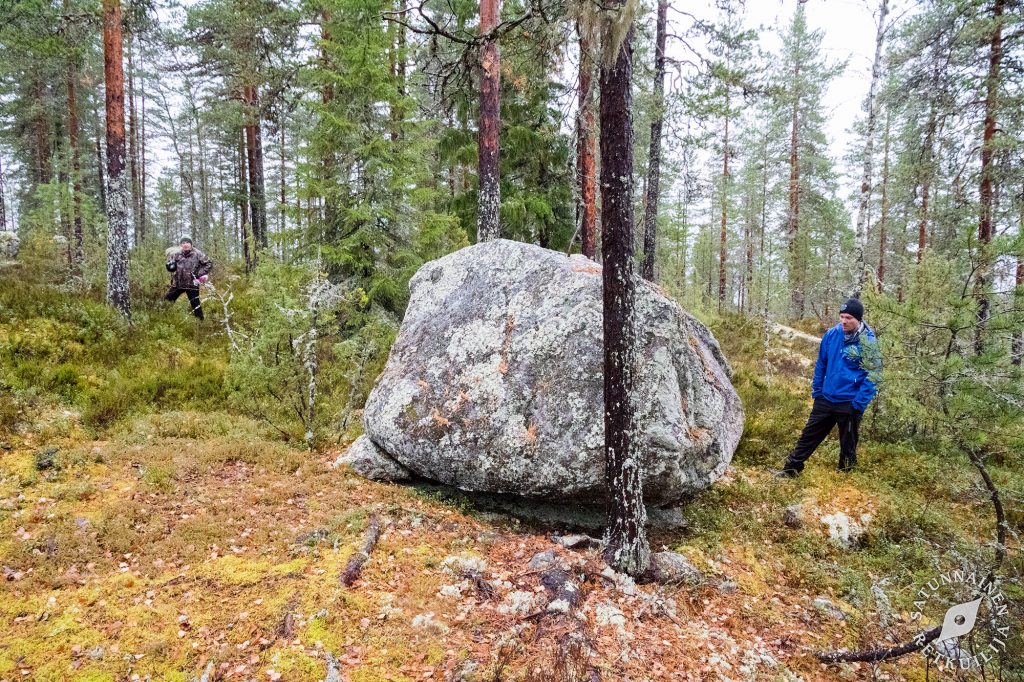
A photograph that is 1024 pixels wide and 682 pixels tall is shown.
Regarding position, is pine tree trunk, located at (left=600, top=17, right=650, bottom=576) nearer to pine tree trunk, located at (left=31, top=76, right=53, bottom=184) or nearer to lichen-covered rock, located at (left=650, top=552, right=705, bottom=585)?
lichen-covered rock, located at (left=650, top=552, right=705, bottom=585)

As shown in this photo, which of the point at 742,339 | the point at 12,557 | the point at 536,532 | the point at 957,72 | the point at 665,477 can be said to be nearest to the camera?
the point at 12,557

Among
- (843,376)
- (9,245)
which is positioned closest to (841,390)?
(843,376)

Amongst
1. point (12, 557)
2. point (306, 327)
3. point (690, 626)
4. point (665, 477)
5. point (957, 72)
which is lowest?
point (690, 626)

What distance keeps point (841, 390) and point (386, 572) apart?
616 cm

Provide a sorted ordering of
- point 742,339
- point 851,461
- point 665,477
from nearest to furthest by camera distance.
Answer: point 665,477
point 851,461
point 742,339

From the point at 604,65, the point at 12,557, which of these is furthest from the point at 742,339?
the point at 12,557

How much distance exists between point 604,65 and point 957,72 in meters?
13.0

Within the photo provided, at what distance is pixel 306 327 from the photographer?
22.8ft

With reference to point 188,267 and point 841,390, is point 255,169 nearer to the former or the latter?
point 188,267

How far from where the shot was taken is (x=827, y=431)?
22.3 feet

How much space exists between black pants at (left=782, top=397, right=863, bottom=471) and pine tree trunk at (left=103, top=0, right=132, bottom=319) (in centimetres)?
1302

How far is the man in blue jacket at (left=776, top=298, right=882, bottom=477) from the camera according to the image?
638cm

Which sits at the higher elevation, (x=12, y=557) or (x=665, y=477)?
(x=665, y=477)

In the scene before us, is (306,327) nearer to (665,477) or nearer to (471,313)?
(471,313)
